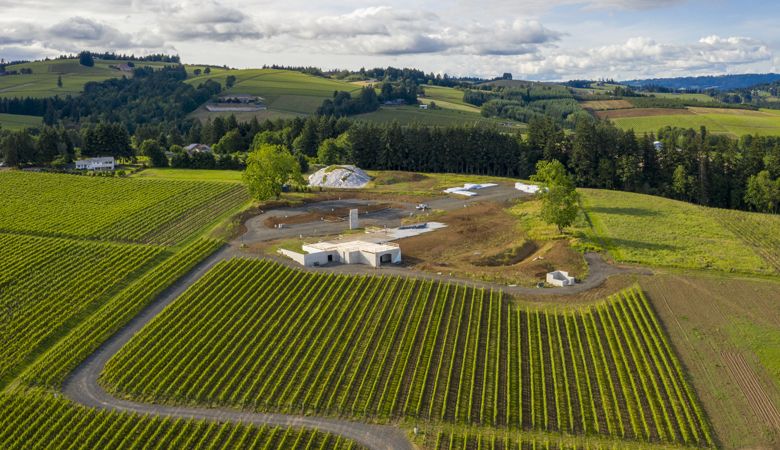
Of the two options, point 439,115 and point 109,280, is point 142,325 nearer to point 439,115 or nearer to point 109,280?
point 109,280

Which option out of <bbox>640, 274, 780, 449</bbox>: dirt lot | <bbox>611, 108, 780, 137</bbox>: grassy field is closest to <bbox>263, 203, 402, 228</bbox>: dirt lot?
<bbox>640, 274, 780, 449</bbox>: dirt lot

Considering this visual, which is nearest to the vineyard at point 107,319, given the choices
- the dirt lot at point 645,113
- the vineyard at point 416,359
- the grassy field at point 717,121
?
the vineyard at point 416,359

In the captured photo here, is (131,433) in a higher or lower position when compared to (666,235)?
lower

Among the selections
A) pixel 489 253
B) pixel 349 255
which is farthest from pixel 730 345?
pixel 349 255

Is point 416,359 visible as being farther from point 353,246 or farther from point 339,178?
point 339,178

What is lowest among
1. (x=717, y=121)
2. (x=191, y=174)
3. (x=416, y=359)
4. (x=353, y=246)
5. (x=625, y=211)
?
(x=416, y=359)

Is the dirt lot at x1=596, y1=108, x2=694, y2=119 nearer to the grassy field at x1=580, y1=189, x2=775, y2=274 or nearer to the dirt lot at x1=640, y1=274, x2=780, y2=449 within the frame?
the grassy field at x1=580, y1=189, x2=775, y2=274

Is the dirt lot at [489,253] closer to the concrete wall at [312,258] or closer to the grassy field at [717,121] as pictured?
the concrete wall at [312,258]
